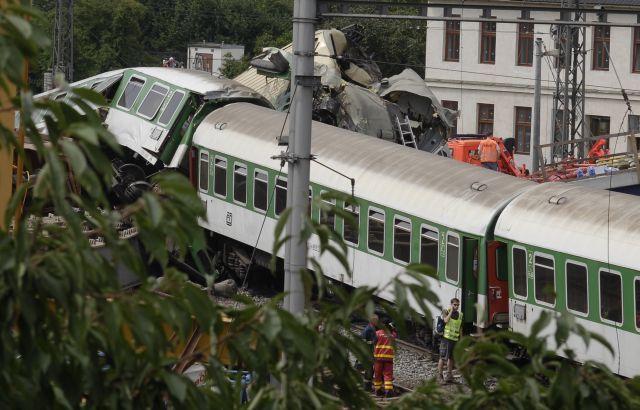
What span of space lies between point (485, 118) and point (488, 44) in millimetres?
3066

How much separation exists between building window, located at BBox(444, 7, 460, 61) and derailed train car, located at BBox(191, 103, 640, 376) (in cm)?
2835

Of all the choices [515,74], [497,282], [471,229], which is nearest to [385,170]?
[471,229]

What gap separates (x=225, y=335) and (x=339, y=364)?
563 mm

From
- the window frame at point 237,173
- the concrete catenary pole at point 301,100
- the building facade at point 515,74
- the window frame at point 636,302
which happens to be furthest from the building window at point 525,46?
the concrete catenary pole at point 301,100

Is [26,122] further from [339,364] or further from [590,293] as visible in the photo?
[590,293]

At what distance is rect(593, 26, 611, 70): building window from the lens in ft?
155

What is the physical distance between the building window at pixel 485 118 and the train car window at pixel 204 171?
2829cm

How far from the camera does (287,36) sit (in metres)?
65.9

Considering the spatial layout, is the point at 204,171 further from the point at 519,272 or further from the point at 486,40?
the point at 486,40

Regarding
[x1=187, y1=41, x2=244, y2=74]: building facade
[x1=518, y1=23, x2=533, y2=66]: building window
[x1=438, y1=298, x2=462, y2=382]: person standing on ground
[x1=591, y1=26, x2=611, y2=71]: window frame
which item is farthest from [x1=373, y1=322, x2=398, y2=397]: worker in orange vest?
[x1=187, y1=41, x2=244, y2=74]: building facade

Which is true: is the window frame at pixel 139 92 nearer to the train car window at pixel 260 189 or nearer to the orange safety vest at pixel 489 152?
the train car window at pixel 260 189

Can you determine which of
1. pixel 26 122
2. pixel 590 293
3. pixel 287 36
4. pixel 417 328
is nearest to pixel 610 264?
pixel 590 293

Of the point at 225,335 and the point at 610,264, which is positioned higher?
the point at 225,335

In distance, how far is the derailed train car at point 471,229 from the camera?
55.9 ft
